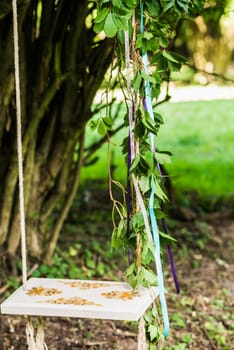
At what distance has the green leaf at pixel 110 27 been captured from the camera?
262 cm

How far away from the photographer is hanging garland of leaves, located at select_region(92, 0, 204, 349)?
9.32 feet

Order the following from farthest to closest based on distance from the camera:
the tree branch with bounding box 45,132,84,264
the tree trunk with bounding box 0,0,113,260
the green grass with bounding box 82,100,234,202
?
1. the green grass with bounding box 82,100,234,202
2. the tree branch with bounding box 45,132,84,264
3. the tree trunk with bounding box 0,0,113,260

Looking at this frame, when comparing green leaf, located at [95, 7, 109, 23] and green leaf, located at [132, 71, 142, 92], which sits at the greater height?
green leaf, located at [95, 7, 109, 23]

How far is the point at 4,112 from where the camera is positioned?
13.9ft

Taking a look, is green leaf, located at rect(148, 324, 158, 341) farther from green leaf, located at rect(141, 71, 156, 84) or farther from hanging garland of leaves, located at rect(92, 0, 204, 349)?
green leaf, located at rect(141, 71, 156, 84)

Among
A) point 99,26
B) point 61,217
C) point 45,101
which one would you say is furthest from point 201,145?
point 99,26

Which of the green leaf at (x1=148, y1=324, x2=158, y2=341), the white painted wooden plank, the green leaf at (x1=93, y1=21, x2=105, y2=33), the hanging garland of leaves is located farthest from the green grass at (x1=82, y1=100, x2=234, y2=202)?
the green leaf at (x1=93, y1=21, x2=105, y2=33)

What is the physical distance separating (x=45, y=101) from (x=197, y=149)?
603 centimetres

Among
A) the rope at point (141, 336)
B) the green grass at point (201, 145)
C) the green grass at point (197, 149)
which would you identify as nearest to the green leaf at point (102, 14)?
the rope at point (141, 336)

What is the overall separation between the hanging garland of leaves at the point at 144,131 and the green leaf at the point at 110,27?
0.15 meters

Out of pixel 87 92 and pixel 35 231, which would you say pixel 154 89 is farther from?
pixel 35 231

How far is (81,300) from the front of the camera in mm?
2986

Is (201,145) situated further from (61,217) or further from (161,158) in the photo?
(161,158)

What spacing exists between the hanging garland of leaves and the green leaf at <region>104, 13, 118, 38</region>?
0.15 m
